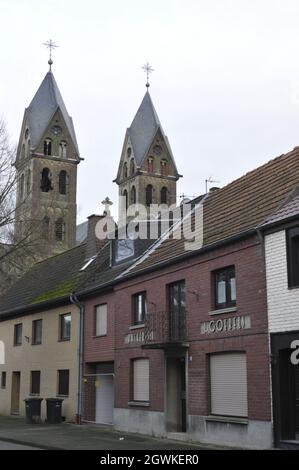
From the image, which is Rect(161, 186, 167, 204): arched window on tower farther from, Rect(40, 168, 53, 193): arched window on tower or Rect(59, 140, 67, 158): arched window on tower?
Rect(40, 168, 53, 193): arched window on tower

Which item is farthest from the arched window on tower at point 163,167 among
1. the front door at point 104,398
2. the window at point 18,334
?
the front door at point 104,398

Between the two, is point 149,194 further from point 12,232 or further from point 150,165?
point 12,232

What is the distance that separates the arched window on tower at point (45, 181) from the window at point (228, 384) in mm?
69249

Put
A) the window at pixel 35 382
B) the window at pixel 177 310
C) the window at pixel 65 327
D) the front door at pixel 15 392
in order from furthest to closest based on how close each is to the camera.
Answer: the front door at pixel 15 392 → the window at pixel 35 382 → the window at pixel 65 327 → the window at pixel 177 310

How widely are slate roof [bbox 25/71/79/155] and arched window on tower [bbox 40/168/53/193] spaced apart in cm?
457

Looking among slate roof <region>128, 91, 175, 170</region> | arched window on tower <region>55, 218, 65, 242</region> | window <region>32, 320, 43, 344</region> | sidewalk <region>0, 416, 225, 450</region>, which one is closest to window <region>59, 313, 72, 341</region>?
window <region>32, 320, 43, 344</region>

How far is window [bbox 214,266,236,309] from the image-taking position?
57.7ft

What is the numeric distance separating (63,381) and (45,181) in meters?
61.2

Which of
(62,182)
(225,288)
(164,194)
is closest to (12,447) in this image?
(225,288)

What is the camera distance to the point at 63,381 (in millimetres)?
27422

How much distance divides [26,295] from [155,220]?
33.5ft

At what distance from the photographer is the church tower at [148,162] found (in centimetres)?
9362

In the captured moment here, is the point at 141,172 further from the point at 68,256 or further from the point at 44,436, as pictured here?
the point at 44,436

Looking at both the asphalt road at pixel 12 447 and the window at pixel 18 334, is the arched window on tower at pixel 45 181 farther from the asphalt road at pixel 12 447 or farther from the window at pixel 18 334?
the asphalt road at pixel 12 447
